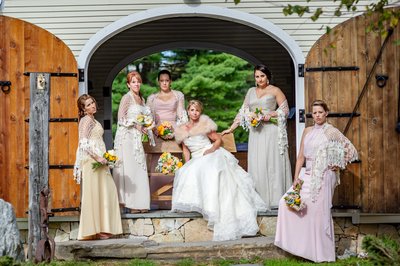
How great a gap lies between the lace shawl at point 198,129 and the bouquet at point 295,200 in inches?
63.9

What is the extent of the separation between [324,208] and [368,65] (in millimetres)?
2059

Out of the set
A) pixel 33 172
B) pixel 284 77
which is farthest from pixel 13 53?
pixel 284 77

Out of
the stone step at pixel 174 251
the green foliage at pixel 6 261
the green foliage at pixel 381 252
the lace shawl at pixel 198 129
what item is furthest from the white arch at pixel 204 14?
the green foliage at pixel 6 261

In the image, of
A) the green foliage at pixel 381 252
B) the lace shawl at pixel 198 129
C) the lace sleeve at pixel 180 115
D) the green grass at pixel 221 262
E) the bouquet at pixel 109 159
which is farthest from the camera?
the lace sleeve at pixel 180 115

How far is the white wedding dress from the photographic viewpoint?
10289 millimetres

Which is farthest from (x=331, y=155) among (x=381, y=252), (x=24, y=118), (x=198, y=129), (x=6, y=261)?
(x=6, y=261)

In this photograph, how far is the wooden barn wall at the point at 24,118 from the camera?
10.6 metres

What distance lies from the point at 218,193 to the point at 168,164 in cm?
82

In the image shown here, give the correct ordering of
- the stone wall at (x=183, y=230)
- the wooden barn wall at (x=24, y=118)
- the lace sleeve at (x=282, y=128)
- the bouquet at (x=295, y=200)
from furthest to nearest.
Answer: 1. the lace sleeve at (x=282, y=128)
2. the wooden barn wall at (x=24, y=118)
3. the stone wall at (x=183, y=230)
4. the bouquet at (x=295, y=200)

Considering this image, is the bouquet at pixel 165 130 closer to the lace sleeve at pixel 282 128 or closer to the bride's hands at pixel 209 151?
the bride's hands at pixel 209 151

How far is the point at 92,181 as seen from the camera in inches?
404

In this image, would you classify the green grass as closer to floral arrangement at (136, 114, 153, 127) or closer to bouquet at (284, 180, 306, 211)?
bouquet at (284, 180, 306, 211)

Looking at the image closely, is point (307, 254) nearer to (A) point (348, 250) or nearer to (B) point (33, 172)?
(A) point (348, 250)

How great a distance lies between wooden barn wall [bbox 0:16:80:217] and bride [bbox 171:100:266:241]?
4.40 ft
